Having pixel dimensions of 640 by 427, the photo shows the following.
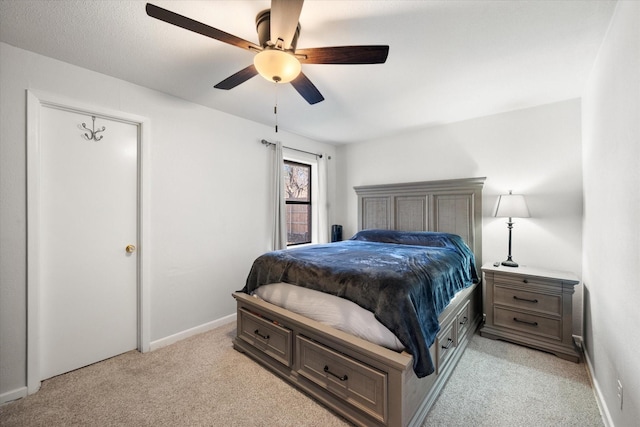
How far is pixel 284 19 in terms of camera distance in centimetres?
134

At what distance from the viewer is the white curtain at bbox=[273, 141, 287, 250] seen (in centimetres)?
361

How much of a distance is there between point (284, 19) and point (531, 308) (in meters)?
3.26

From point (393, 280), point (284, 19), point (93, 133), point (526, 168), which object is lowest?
point (393, 280)

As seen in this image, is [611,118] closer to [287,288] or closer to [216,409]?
[287,288]

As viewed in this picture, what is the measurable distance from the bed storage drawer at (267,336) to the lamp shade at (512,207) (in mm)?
2584

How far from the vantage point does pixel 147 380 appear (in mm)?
2078

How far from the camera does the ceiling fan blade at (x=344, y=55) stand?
4.83ft

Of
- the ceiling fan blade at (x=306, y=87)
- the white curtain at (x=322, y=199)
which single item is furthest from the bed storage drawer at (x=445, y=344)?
the white curtain at (x=322, y=199)

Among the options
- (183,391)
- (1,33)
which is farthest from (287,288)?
(1,33)

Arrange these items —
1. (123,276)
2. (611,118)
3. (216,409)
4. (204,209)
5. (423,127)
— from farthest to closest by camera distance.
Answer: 1. (423,127)
2. (204,209)
3. (123,276)
4. (216,409)
5. (611,118)

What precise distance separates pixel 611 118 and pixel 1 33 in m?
4.15

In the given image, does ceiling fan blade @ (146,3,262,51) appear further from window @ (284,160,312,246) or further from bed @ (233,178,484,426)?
window @ (284,160,312,246)

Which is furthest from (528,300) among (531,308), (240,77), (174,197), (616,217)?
(174,197)

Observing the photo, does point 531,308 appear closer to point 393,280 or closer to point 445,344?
point 445,344
